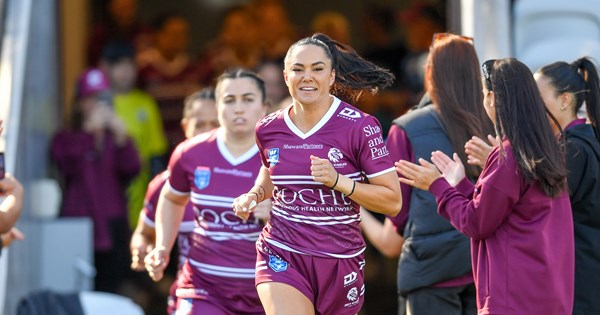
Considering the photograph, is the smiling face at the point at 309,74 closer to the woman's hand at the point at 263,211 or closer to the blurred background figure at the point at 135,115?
the woman's hand at the point at 263,211

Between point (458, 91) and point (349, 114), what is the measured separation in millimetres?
1064

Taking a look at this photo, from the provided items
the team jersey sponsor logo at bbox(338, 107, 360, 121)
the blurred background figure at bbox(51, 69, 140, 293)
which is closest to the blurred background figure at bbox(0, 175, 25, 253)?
the team jersey sponsor logo at bbox(338, 107, 360, 121)

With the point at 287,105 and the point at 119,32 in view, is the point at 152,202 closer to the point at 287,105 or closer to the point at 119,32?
the point at 287,105

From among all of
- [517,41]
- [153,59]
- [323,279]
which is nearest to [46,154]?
[153,59]

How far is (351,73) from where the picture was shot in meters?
6.28

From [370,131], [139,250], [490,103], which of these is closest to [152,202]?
[139,250]

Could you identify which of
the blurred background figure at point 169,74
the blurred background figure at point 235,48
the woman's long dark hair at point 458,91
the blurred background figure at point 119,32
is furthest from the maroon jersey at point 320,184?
the blurred background figure at point 119,32

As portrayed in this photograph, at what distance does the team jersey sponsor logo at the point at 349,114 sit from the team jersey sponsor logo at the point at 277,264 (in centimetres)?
74

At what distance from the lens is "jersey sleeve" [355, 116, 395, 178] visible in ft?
19.6

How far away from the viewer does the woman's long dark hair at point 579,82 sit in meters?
6.49

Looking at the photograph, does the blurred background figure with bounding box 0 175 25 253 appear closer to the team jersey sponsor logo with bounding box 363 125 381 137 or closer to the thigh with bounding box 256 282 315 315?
the thigh with bounding box 256 282 315 315

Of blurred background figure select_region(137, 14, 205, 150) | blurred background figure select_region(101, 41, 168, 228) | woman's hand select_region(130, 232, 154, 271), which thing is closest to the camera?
woman's hand select_region(130, 232, 154, 271)

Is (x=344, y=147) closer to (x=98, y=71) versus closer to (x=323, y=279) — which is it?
(x=323, y=279)

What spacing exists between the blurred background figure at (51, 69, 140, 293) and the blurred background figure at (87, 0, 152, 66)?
2296mm
